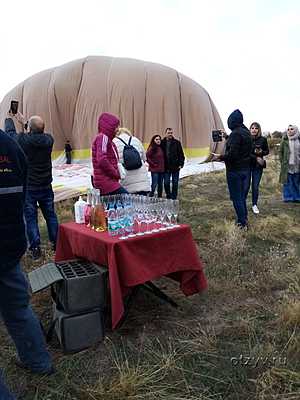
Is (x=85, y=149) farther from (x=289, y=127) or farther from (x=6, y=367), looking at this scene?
(x=6, y=367)

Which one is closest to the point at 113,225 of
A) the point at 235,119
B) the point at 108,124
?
the point at 108,124

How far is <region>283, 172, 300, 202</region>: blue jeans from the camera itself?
761 centimetres

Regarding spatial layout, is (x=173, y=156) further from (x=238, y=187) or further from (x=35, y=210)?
(x=35, y=210)

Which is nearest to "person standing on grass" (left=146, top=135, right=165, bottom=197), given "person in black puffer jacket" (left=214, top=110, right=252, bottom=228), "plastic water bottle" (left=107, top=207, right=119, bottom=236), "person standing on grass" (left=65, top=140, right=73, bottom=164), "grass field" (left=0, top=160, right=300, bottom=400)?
"person in black puffer jacket" (left=214, top=110, right=252, bottom=228)

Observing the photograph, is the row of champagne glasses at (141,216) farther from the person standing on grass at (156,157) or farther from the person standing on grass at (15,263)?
the person standing on grass at (156,157)

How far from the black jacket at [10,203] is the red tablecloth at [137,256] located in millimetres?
703

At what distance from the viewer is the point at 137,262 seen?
2666 millimetres

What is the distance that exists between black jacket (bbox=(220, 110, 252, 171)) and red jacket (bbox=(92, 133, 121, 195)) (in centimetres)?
171

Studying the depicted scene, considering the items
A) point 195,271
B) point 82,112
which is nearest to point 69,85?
point 82,112

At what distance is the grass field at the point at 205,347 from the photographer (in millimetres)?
2139

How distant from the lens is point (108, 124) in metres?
3.97

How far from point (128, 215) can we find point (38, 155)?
1.99 meters

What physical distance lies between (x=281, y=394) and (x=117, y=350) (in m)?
1.04

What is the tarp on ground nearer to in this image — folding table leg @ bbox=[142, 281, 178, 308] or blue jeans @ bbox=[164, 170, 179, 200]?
blue jeans @ bbox=[164, 170, 179, 200]
